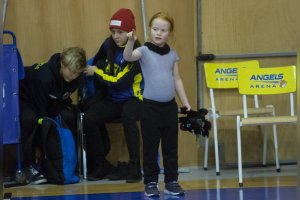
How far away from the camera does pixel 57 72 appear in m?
5.07

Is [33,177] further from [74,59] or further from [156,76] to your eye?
[156,76]

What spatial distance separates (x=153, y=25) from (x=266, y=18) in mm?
1929

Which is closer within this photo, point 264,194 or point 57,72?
point 264,194

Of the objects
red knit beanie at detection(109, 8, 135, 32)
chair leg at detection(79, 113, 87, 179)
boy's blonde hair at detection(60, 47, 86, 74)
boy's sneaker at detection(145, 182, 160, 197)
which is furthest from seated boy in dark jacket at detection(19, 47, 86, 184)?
boy's sneaker at detection(145, 182, 160, 197)

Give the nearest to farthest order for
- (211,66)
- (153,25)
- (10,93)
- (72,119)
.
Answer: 1. (153,25)
2. (10,93)
3. (72,119)
4. (211,66)

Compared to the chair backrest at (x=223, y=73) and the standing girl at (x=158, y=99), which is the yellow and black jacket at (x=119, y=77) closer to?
the chair backrest at (x=223, y=73)

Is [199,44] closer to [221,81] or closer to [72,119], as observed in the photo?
[221,81]

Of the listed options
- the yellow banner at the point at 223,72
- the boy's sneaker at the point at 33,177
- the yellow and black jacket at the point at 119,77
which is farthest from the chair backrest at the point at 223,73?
the boy's sneaker at the point at 33,177

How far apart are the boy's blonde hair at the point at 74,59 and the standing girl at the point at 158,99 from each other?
1022 millimetres

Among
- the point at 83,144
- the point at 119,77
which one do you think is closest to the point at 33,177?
the point at 83,144

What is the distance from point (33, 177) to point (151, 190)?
1.31m

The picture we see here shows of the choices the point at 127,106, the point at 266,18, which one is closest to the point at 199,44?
the point at 266,18

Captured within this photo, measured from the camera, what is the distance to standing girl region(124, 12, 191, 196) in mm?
4109

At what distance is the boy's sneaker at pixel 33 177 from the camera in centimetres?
498
